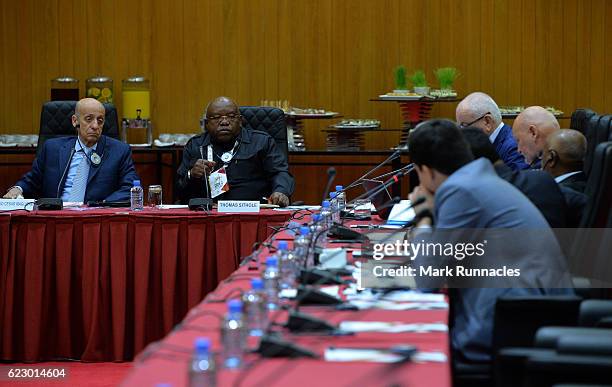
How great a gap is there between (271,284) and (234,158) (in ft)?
11.7

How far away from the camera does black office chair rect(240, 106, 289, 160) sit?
6.96 metres

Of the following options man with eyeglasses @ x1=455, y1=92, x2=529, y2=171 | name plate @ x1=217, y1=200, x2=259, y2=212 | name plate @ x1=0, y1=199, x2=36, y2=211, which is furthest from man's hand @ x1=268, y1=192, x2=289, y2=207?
name plate @ x1=0, y1=199, x2=36, y2=211

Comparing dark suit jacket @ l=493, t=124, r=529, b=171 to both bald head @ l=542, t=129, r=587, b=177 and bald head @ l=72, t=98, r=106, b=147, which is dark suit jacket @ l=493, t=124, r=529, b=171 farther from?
bald head @ l=72, t=98, r=106, b=147

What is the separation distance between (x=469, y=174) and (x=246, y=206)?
7.88 ft

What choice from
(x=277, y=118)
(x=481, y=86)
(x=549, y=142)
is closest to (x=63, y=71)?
(x=277, y=118)

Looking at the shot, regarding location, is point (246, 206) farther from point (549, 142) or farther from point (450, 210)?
point (450, 210)

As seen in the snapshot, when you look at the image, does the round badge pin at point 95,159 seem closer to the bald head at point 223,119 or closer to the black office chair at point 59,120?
the black office chair at point 59,120

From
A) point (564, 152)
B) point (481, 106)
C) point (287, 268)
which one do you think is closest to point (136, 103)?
point (481, 106)

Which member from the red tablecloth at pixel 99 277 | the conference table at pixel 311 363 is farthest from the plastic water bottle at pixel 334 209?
the conference table at pixel 311 363

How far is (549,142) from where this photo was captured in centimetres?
467

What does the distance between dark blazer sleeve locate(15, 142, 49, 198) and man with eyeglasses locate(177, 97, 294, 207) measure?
2.78 ft

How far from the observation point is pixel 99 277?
17.8 feet

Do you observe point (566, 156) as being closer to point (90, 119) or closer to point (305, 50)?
point (90, 119)

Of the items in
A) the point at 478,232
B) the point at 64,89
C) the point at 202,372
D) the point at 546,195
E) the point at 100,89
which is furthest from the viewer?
the point at 100,89
